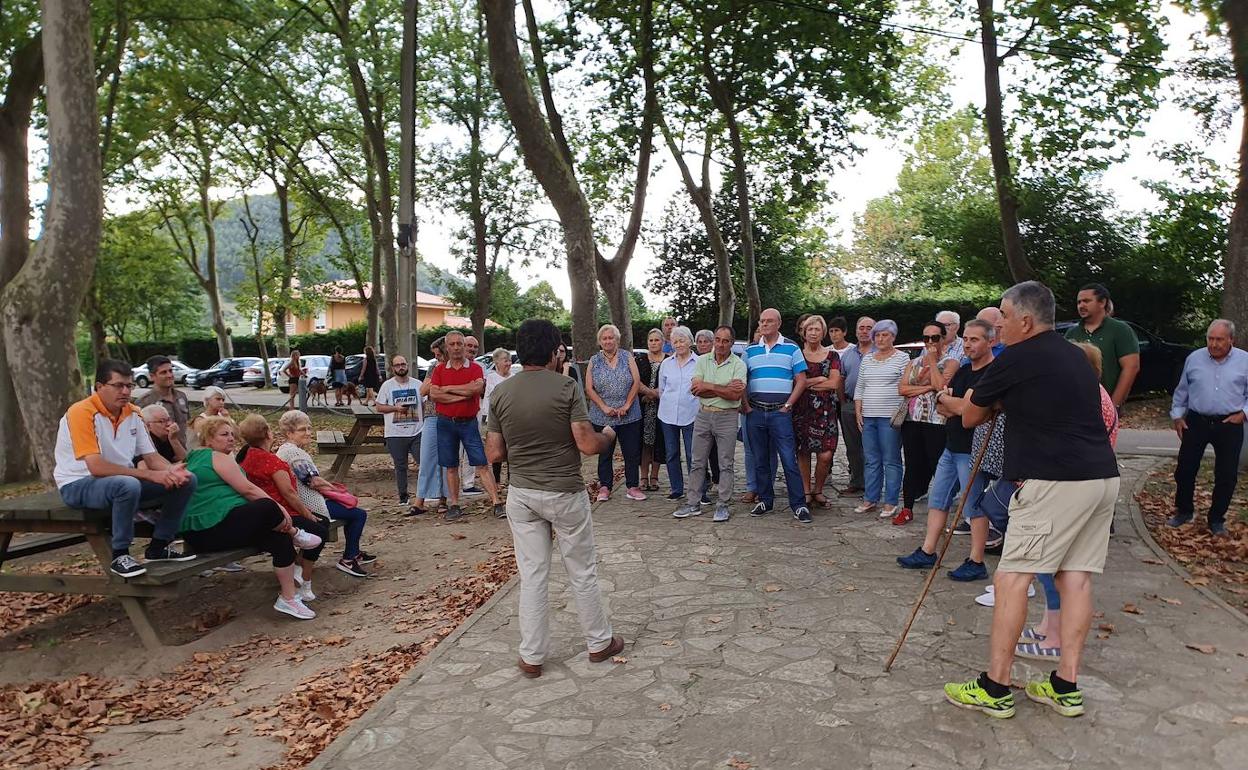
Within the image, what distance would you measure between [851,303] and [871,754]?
3024 centimetres

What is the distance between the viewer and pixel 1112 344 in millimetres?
7223

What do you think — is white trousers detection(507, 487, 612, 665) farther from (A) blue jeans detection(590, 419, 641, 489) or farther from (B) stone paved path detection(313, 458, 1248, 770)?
(A) blue jeans detection(590, 419, 641, 489)

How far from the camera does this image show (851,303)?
3284 centimetres

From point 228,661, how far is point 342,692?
4.01ft

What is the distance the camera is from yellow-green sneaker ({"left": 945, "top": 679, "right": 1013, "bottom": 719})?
4.10m

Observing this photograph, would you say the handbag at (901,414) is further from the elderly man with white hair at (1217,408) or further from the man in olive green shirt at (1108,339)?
the elderly man with white hair at (1217,408)

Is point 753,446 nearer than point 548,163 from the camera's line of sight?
Yes

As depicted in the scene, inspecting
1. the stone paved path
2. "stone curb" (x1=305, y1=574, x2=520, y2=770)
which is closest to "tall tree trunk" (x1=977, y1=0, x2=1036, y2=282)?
the stone paved path

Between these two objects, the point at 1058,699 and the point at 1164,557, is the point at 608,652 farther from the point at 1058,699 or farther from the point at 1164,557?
the point at 1164,557

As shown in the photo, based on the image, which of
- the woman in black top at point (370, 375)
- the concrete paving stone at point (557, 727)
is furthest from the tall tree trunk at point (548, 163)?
the woman in black top at point (370, 375)

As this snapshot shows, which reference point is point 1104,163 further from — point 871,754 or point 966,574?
point 871,754

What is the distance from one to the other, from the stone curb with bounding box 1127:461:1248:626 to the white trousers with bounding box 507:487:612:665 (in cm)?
384

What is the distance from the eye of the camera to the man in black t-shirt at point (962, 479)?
598 centimetres

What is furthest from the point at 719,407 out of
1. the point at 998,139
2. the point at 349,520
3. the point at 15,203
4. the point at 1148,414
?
the point at 1148,414
